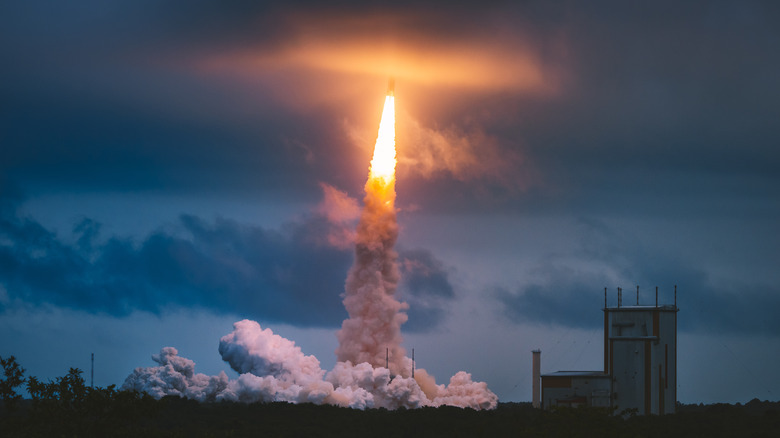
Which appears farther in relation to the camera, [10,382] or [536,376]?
[536,376]

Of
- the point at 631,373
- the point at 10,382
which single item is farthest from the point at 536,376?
the point at 10,382

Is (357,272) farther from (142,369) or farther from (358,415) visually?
(142,369)

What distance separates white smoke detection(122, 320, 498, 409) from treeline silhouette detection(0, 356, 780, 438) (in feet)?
3.97

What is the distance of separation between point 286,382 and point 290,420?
23.6 ft

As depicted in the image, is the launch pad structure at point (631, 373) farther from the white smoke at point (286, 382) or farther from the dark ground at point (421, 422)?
the white smoke at point (286, 382)

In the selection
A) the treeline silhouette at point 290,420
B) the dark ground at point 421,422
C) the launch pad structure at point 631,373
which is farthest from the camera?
the launch pad structure at point 631,373

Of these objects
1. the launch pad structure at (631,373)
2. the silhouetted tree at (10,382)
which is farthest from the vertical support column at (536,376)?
the silhouetted tree at (10,382)

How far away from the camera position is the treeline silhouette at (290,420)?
7350cm

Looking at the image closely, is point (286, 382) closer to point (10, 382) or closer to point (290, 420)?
point (290, 420)

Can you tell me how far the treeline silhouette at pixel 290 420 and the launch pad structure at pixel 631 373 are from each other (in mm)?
2188

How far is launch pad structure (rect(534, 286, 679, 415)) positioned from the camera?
115188 millimetres

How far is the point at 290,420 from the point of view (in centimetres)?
12038

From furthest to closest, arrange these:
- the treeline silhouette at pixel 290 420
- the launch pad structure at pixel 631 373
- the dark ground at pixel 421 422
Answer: the launch pad structure at pixel 631 373
the dark ground at pixel 421 422
the treeline silhouette at pixel 290 420

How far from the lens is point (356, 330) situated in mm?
123188
